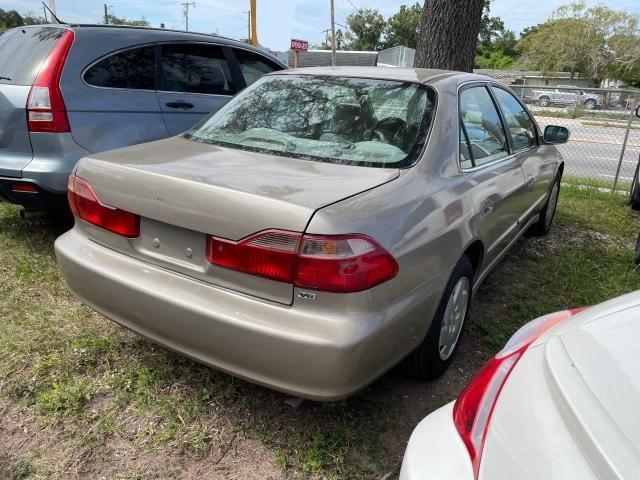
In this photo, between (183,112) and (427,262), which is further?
(183,112)

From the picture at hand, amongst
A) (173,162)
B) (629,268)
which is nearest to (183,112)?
(173,162)

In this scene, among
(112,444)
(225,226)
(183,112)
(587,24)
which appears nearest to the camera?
(225,226)

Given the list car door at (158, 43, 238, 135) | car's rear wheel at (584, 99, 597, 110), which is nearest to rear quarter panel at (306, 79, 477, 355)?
car door at (158, 43, 238, 135)

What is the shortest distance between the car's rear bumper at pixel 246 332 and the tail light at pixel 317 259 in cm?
12

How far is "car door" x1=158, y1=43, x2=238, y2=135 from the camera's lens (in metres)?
4.41

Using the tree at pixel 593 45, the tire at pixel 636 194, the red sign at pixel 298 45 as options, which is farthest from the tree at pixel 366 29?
the tire at pixel 636 194

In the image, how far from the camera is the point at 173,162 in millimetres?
2314

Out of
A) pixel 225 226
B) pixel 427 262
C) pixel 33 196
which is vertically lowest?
pixel 33 196

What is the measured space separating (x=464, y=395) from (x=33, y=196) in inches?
132

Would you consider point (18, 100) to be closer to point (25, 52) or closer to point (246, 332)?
point (25, 52)

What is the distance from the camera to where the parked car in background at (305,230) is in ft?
6.12

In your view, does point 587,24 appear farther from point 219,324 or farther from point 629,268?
point 219,324

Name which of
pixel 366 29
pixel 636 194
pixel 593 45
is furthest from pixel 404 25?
pixel 636 194

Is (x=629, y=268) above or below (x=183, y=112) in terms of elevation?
below
